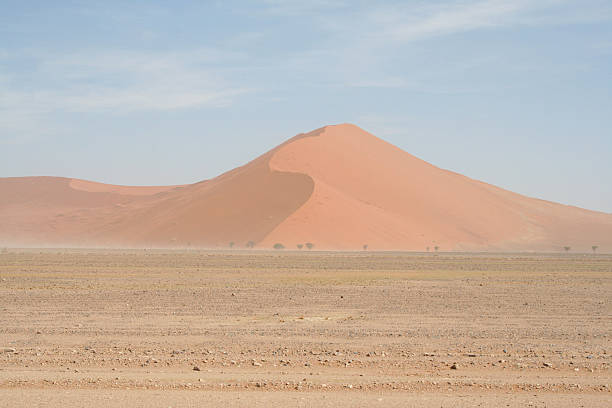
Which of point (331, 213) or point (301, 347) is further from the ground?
point (331, 213)

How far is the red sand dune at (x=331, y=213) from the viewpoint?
90.4 metres

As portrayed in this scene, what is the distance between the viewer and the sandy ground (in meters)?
8.20

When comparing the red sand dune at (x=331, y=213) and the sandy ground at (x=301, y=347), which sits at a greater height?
the red sand dune at (x=331, y=213)

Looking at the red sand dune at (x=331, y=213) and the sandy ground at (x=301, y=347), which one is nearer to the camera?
the sandy ground at (x=301, y=347)

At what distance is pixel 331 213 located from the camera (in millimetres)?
91875

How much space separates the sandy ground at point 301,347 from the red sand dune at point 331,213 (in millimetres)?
63597

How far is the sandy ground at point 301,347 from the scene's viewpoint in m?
8.20

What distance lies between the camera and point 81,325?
45.8 feet

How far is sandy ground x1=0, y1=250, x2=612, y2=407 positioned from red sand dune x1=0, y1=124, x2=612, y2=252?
6360 cm

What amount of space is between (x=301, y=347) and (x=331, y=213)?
8045 cm

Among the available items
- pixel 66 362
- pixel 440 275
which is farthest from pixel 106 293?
pixel 440 275

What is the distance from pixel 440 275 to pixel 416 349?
816 inches

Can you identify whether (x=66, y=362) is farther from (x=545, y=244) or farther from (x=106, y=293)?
(x=545, y=244)

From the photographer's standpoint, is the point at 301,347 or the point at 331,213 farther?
the point at 331,213
